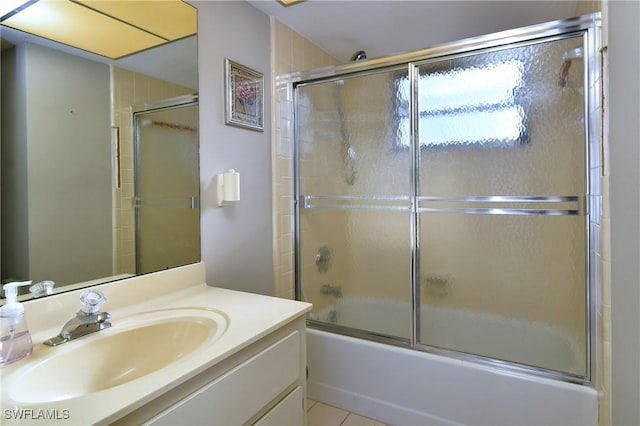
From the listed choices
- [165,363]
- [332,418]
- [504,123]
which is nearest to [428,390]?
[332,418]

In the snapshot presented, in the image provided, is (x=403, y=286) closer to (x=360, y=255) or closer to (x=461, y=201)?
(x=360, y=255)

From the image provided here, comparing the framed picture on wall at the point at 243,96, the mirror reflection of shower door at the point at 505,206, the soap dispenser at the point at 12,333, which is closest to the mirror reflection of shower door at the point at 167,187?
the framed picture on wall at the point at 243,96

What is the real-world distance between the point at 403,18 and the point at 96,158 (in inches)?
72.2

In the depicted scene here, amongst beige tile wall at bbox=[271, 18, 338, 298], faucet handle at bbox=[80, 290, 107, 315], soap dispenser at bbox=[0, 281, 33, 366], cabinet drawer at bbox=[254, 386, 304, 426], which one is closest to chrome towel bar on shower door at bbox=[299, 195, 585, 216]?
beige tile wall at bbox=[271, 18, 338, 298]

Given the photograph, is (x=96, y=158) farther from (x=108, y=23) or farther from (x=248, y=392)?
(x=248, y=392)

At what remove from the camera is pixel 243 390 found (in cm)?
89

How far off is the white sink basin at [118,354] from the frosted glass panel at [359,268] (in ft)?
3.44

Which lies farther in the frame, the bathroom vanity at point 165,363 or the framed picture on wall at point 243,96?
the framed picture on wall at point 243,96

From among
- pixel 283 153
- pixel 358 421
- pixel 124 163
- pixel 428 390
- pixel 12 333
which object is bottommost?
pixel 358 421

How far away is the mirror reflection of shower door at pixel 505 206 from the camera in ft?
4.65

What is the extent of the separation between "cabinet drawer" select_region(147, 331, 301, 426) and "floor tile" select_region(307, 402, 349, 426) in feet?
2.55

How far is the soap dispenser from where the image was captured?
2.52ft

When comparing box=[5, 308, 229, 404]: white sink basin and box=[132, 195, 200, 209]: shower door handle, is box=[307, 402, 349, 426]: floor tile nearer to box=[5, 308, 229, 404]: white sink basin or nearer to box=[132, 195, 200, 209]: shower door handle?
box=[5, 308, 229, 404]: white sink basin

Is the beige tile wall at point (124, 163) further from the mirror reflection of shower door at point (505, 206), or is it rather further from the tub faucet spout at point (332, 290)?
the mirror reflection of shower door at point (505, 206)
